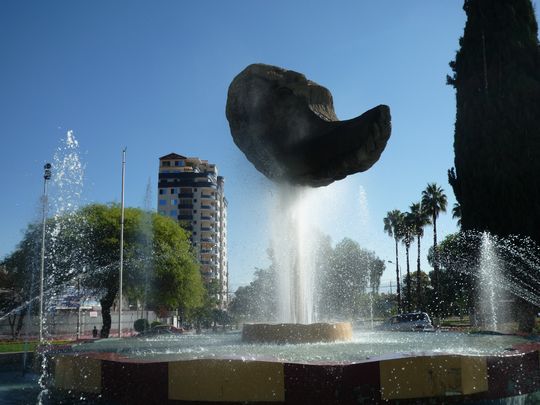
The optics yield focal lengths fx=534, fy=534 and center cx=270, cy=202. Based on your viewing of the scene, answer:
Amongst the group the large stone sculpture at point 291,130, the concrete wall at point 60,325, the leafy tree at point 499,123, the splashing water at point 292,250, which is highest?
the leafy tree at point 499,123

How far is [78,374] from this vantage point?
5.41 meters

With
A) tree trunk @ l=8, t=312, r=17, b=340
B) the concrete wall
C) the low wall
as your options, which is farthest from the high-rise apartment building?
the low wall

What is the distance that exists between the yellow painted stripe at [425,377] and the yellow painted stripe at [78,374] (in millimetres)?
2742

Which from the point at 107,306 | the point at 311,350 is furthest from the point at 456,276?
the point at 311,350

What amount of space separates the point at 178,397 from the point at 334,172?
6862mm

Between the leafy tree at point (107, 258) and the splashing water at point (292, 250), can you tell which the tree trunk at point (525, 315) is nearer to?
the splashing water at point (292, 250)

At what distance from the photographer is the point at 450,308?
61.9 metres

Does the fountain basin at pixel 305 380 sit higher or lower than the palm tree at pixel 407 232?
lower

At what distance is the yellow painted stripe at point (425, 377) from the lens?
15.0ft

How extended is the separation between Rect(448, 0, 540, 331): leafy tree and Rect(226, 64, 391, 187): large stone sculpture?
23123 millimetres

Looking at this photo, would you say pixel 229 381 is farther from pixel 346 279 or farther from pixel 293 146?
pixel 346 279

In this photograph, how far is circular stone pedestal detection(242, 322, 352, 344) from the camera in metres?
A: 8.75

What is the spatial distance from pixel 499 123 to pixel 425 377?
102ft

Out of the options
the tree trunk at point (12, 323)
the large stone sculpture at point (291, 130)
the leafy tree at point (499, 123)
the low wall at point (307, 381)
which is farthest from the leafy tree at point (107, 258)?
the low wall at point (307, 381)
